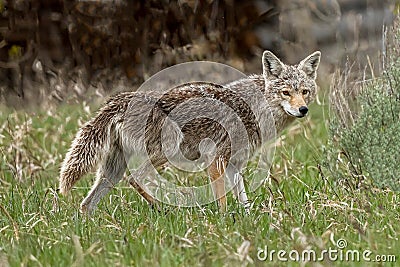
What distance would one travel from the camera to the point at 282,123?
6.81 m

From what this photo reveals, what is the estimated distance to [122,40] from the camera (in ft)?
40.0

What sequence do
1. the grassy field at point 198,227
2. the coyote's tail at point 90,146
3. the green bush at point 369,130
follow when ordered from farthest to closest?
the green bush at point 369,130 → the coyote's tail at point 90,146 → the grassy field at point 198,227

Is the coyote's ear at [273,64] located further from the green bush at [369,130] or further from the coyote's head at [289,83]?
the green bush at [369,130]

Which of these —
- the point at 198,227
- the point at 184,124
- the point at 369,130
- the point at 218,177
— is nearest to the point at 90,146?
the point at 184,124

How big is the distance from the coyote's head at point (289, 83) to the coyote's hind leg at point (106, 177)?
4.32 ft

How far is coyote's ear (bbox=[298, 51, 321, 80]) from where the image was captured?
22.2ft

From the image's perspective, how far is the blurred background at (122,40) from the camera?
464 inches

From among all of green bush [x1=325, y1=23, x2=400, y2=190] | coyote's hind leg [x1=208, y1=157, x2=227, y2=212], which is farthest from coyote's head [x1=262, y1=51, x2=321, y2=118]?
coyote's hind leg [x1=208, y1=157, x2=227, y2=212]

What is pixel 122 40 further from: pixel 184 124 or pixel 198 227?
pixel 198 227

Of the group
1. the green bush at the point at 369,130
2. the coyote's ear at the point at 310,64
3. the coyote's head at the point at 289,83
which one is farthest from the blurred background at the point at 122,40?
the coyote's head at the point at 289,83

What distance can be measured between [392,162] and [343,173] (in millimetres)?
605

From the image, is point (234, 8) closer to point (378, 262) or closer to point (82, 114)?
point (82, 114)

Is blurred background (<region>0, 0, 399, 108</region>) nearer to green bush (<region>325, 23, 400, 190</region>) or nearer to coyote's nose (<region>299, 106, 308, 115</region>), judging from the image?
green bush (<region>325, 23, 400, 190</region>)

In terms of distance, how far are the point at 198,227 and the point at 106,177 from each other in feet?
4.41
